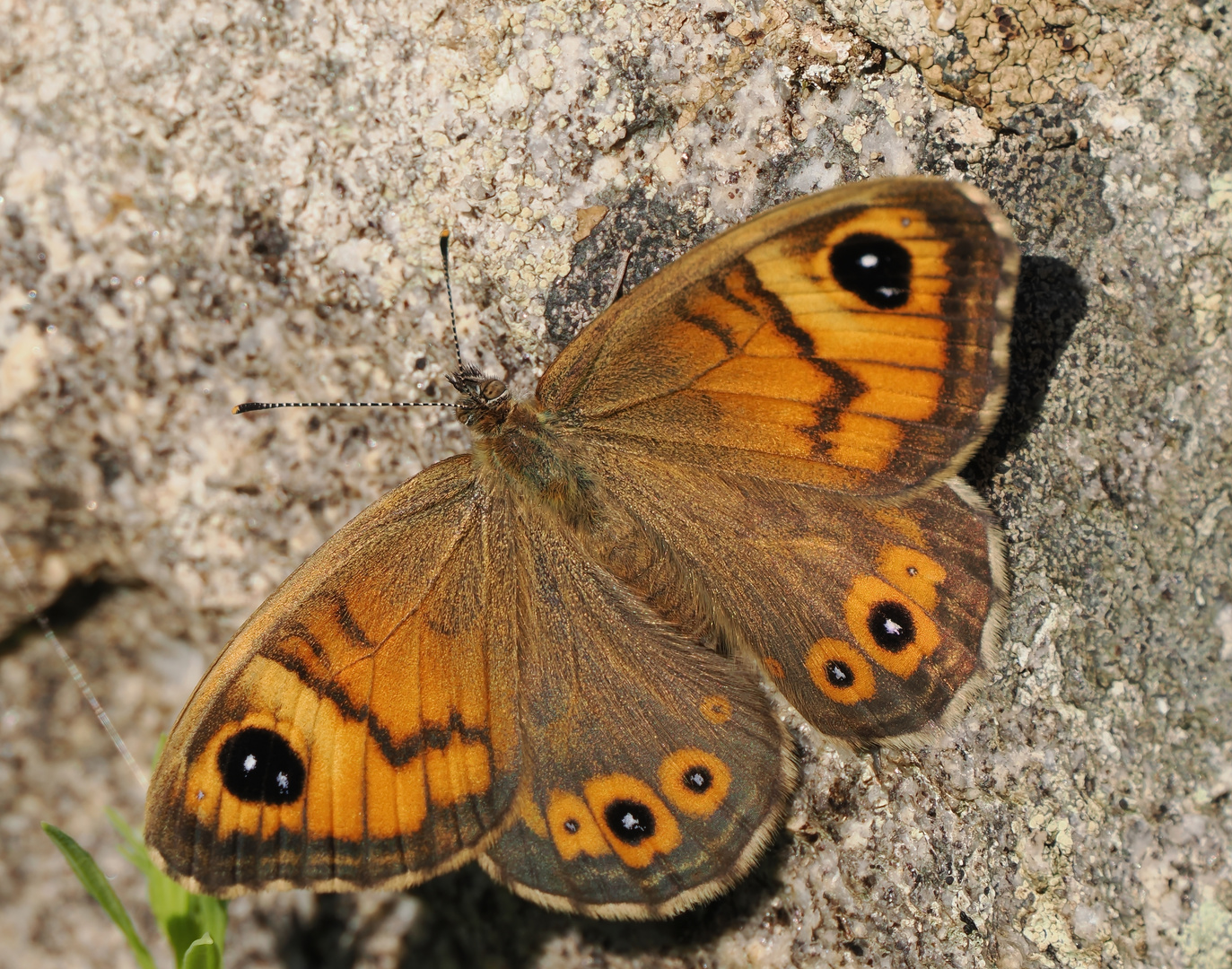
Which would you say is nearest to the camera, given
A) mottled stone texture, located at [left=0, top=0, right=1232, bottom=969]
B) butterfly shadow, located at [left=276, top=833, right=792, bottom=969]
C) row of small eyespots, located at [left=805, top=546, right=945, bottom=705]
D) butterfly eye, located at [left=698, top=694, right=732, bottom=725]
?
row of small eyespots, located at [left=805, top=546, right=945, bottom=705]

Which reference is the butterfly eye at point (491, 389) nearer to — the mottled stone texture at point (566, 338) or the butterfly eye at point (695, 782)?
the mottled stone texture at point (566, 338)

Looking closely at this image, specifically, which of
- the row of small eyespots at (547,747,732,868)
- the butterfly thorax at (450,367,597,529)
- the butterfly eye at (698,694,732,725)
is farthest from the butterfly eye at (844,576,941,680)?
the butterfly thorax at (450,367,597,529)

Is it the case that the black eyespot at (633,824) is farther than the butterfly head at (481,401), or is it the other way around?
the butterfly head at (481,401)

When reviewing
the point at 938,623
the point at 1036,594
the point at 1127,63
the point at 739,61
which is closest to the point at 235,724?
the point at 938,623

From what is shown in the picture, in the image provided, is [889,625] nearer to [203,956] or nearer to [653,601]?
[653,601]

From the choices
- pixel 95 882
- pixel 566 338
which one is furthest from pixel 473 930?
pixel 566 338

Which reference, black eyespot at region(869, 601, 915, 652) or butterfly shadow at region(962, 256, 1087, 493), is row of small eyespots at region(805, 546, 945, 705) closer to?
black eyespot at region(869, 601, 915, 652)

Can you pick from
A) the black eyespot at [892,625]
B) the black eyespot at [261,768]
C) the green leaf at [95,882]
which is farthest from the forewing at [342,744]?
the black eyespot at [892,625]
